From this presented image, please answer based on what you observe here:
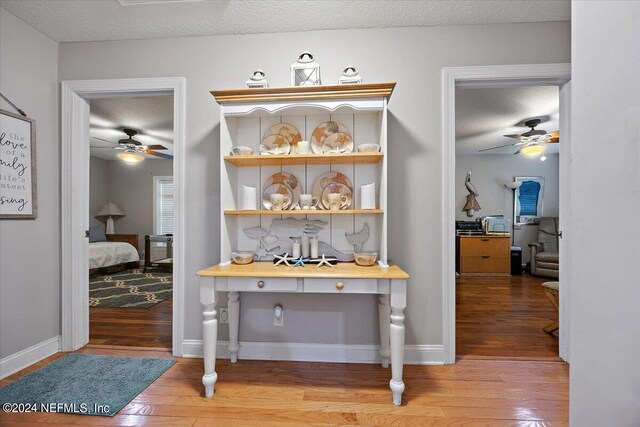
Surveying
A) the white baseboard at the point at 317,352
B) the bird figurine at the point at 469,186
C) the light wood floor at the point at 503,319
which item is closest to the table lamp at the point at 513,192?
the bird figurine at the point at 469,186

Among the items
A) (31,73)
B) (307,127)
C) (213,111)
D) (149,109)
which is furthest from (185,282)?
(149,109)

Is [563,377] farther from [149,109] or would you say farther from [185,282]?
[149,109]

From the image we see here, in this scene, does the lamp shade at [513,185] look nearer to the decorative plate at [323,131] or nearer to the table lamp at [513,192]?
the table lamp at [513,192]

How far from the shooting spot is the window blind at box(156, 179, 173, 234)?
6.57m

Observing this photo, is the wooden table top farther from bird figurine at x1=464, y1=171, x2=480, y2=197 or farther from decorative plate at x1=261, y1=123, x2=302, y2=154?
bird figurine at x1=464, y1=171, x2=480, y2=197

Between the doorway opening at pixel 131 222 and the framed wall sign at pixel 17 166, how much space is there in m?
0.55

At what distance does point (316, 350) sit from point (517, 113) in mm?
3933

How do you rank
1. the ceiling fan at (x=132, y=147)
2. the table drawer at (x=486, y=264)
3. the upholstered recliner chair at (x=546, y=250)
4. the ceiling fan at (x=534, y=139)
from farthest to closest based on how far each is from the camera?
the table drawer at (x=486, y=264)
the upholstered recliner chair at (x=546, y=250)
the ceiling fan at (x=132, y=147)
the ceiling fan at (x=534, y=139)

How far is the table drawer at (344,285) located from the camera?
162cm

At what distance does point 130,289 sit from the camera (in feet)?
13.7

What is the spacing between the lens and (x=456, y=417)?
1.53m

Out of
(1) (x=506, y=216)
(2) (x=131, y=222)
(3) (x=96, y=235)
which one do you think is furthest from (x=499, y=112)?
(2) (x=131, y=222)

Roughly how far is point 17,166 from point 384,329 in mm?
2741

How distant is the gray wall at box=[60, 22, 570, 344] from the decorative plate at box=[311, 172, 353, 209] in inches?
13.8
